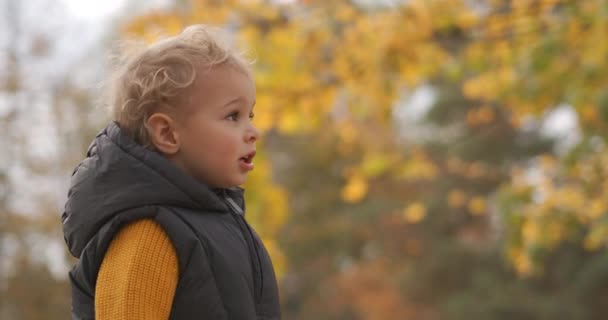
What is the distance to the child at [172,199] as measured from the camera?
187 cm

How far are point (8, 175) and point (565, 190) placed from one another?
9.03 metres

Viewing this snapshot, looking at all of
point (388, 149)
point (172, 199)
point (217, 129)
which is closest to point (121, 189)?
point (172, 199)

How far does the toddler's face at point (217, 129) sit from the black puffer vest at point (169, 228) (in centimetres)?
8

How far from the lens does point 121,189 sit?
191 cm

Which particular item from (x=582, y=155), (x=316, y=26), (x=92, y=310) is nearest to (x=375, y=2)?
(x=316, y=26)

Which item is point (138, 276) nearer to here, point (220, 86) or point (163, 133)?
point (163, 133)

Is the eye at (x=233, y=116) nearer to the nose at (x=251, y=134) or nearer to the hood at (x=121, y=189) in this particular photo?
the nose at (x=251, y=134)

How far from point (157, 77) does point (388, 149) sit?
9.01 meters

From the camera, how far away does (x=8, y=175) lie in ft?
49.4

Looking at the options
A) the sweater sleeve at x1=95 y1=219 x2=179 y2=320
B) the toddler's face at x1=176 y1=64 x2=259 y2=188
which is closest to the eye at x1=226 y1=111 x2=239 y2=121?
the toddler's face at x1=176 y1=64 x2=259 y2=188

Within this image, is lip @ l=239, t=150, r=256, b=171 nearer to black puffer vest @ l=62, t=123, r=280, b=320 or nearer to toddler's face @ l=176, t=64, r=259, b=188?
toddler's face @ l=176, t=64, r=259, b=188

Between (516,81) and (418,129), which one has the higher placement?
(418,129)

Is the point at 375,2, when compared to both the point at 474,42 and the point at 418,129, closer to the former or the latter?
the point at 474,42

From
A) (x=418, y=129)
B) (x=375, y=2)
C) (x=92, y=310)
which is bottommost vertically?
(x=92, y=310)
